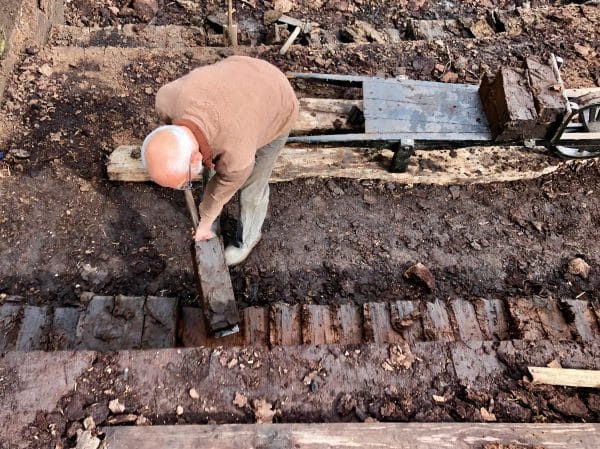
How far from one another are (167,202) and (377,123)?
6.47 feet

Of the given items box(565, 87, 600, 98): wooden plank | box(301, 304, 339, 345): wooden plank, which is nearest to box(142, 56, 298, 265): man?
box(301, 304, 339, 345): wooden plank

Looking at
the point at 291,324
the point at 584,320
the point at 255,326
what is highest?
the point at 584,320

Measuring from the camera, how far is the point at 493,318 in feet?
11.0

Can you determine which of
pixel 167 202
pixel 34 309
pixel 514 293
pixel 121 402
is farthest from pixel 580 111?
pixel 34 309

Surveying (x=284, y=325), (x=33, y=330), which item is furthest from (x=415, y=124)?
(x=33, y=330)

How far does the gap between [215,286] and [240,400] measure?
0.84m

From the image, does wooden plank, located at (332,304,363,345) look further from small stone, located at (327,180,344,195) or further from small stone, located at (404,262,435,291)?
small stone, located at (327,180,344,195)

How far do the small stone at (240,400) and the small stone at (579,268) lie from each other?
3.13 meters

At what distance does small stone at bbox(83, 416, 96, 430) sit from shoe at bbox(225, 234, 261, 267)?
1901 mm

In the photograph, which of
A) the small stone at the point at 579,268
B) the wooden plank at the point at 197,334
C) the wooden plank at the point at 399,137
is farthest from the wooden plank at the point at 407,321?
the small stone at the point at 579,268

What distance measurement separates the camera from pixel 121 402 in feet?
8.13

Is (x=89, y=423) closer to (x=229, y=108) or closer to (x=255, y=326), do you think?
(x=255, y=326)

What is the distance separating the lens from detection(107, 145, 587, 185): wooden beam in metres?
4.55

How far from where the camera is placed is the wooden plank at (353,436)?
2.30 m
